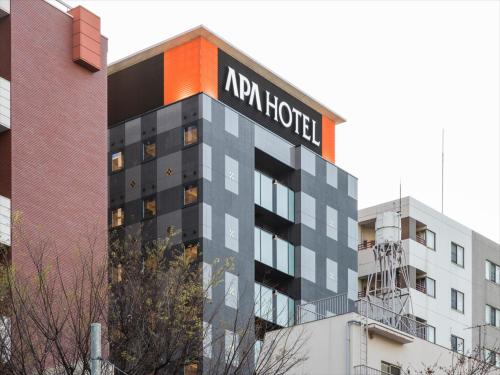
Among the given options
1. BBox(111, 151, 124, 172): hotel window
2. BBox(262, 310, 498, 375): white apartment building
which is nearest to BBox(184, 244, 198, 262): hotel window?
BBox(111, 151, 124, 172): hotel window

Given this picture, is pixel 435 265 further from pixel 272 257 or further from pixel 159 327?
pixel 159 327

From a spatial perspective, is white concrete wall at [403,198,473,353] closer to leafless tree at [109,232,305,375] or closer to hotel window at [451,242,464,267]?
hotel window at [451,242,464,267]

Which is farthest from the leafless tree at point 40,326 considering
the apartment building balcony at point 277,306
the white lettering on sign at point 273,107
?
the white lettering on sign at point 273,107

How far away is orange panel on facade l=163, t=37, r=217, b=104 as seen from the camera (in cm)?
8000

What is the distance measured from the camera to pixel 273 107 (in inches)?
3396

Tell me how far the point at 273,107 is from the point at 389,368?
96.2ft

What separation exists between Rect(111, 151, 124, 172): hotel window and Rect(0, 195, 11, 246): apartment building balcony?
25793mm

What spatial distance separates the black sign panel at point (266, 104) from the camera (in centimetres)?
8200

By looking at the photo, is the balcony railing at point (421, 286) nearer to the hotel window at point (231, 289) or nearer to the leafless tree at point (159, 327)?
the hotel window at point (231, 289)

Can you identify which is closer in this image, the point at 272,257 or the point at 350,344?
the point at 350,344

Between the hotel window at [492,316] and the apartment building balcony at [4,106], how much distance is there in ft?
172

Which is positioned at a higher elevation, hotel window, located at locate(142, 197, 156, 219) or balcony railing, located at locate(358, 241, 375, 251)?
balcony railing, located at locate(358, 241, 375, 251)

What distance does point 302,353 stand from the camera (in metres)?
59.6

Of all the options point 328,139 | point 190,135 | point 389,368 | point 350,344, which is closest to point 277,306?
point 190,135
